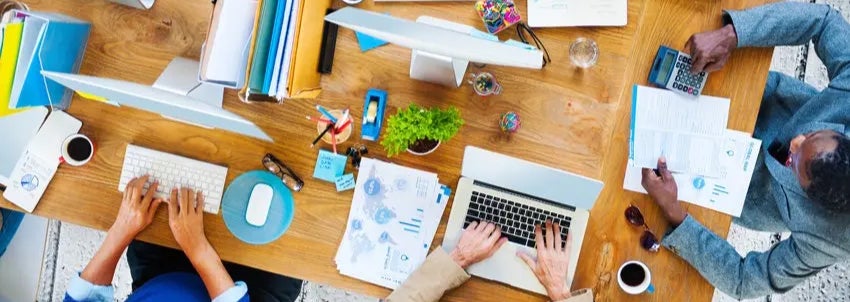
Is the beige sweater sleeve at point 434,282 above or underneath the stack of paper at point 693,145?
underneath

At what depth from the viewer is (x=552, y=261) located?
155 cm

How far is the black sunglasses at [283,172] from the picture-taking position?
157cm

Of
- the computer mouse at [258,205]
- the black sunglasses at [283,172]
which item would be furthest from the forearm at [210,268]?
the black sunglasses at [283,172]

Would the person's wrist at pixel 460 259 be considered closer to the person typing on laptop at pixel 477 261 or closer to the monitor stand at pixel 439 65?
the person typing on laptop at pixel 477 261

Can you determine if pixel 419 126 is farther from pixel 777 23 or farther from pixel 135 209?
pixel 777 23

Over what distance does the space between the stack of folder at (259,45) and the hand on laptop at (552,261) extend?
0.68 metres

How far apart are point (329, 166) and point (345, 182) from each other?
0.06 m

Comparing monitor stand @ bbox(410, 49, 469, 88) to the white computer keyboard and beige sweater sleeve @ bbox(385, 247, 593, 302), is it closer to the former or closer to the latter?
beige sweater sleeve @ bbox(385, 247, 593, 302)

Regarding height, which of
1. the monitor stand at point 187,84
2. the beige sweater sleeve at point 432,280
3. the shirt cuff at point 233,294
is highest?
the monitor stand at point 187,84

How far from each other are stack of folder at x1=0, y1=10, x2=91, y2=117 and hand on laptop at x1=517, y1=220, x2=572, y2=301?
119 centimetres

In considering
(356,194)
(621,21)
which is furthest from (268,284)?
(621,21)

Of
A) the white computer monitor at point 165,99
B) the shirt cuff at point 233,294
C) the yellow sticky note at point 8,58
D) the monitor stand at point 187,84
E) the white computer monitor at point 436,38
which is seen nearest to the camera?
the white computer monitor at point 436,38

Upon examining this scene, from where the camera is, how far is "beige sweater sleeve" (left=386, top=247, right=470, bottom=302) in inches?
59.9

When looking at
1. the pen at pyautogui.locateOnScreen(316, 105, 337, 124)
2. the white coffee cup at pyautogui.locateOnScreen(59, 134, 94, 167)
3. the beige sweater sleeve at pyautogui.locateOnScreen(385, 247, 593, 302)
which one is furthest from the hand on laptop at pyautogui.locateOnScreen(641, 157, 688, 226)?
the white coffee cup at pyautogui.locateOnScreen(59, 134, 94, 167)
